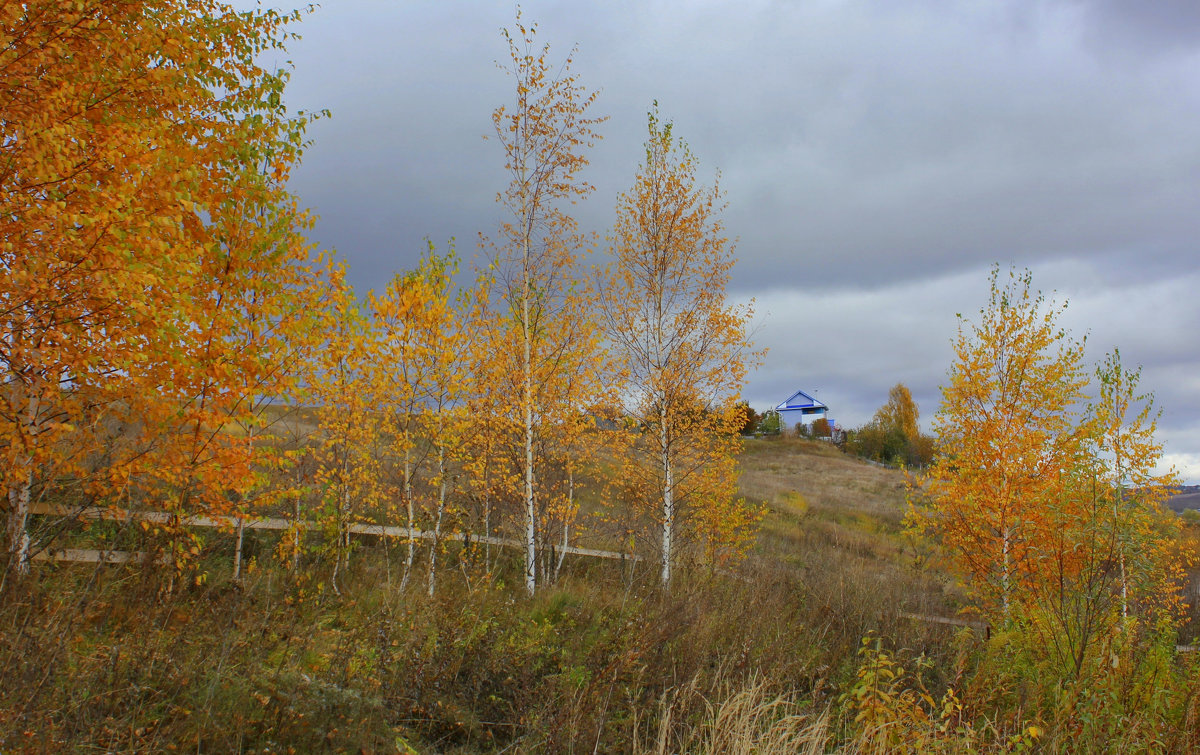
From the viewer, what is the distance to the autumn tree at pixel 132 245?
14.4ft

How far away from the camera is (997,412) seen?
13.3 metres

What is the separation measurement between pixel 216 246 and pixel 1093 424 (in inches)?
600

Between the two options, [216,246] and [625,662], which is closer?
[625,662]

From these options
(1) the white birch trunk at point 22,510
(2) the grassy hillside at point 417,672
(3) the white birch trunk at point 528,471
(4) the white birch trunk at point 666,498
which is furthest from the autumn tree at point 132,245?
(4) the white birch trunk at point 666,498

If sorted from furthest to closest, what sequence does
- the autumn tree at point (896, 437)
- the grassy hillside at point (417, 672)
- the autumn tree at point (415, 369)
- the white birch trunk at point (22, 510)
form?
1. the autumn tree at point (896, 437)
2. the autumn tree at point (415, 369)
3. the white birch trunk at point (22, 510)
4. the grassy hillside at point (417, 672)

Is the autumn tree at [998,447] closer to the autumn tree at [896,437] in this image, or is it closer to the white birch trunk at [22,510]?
the white birch trunk at [22,510]

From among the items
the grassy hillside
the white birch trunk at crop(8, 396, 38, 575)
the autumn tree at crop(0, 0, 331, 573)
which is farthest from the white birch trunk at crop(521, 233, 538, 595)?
the white birch trunk at crop(8, 396, 38, 575)

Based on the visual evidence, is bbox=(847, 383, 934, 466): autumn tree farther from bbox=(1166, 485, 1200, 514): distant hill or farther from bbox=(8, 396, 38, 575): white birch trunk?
bbox=(8, 396, 38, 575): white birch trunk

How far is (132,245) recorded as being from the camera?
4.62 metres

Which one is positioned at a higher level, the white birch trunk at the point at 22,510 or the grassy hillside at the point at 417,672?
the white birch trunk at the point at 22,510

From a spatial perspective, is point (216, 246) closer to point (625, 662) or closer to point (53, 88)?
point (53, 88)

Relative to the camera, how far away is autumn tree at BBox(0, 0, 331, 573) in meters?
4.40

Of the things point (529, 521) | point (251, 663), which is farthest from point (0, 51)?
point (529, 521)

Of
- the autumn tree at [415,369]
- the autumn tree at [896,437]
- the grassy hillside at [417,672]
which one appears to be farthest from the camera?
the autumn tree at [896,437]
